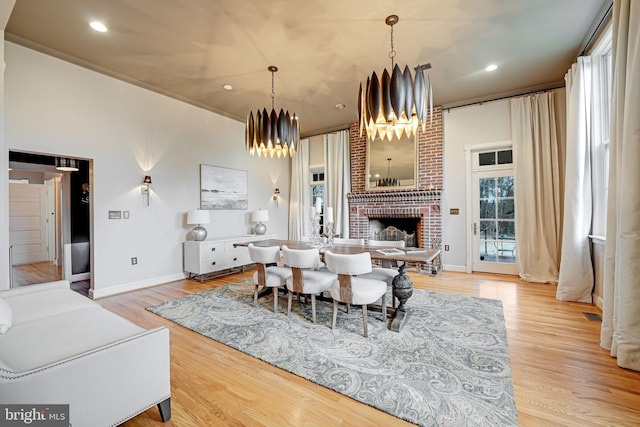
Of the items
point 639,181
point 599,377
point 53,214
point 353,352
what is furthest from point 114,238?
point 639,181

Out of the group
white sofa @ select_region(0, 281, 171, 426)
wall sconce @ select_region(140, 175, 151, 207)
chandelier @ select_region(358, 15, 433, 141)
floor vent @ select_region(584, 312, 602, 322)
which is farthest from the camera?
wall sconce @ select_region(140, 175, 151, 207)

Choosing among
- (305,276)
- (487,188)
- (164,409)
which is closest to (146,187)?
(305,276)

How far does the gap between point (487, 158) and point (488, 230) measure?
1.31 metres

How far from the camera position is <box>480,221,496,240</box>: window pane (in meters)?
4.88

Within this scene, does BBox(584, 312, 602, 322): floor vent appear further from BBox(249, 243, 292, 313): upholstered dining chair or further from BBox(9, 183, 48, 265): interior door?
BBox(9, 183, 48, 265): interior door

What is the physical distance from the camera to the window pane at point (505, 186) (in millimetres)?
4734

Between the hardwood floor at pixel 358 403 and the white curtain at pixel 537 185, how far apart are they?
69.8 inches

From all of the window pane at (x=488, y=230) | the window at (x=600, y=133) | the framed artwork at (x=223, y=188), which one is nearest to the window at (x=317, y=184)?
the framed artwork at (x=223, y=188)

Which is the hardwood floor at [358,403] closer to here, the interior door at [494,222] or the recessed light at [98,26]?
the interior door at [494,222]

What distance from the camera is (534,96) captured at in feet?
14.4

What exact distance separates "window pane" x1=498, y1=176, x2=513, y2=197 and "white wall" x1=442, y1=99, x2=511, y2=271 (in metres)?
0.56

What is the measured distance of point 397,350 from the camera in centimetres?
226

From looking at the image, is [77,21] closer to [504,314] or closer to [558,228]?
[504,314]

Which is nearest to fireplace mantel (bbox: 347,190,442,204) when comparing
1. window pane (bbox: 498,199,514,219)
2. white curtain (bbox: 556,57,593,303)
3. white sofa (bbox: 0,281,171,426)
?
window pane (bbox: 498,199,514,219)
